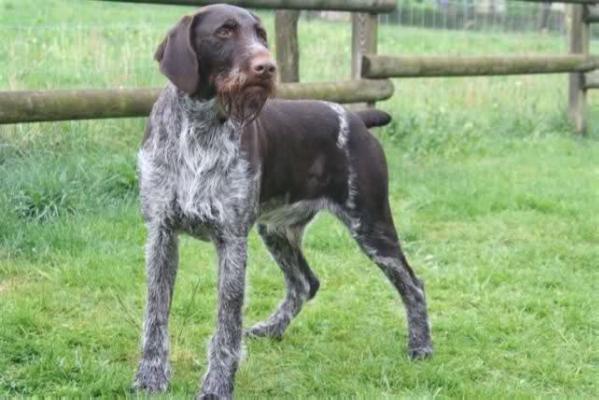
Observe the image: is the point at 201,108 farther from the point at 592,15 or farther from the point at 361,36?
the point at 592,15

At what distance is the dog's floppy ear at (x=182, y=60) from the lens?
369 cm

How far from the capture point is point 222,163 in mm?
3857

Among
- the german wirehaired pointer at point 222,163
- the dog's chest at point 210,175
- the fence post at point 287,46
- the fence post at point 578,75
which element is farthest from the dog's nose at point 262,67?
the fence post at point 578,75

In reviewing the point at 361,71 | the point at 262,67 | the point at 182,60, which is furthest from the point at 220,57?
the point at 361,71

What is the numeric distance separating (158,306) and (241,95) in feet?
3.23

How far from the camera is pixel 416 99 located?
11180 mm

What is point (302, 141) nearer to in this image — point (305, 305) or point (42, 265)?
point (305, 305)

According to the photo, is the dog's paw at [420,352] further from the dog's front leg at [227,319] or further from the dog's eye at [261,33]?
the dog's eye at [261,33]

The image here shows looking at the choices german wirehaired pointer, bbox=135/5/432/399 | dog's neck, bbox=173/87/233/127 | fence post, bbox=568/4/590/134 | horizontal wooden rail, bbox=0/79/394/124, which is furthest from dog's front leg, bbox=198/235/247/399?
fence post, bbox=568/4/590/134

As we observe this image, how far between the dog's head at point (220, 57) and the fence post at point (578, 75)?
797cm

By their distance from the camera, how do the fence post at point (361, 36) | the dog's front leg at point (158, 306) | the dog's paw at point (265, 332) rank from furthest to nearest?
1. the fence post at point (361, 36)
2. the dog's paw at point (265, 332)
3. the dog's front leg at point (158, 306)

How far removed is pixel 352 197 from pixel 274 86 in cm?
109

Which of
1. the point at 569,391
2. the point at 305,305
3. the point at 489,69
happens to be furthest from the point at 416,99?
the point at 569,391

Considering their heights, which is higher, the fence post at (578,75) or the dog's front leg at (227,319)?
the dog's front leg at (227,319)
